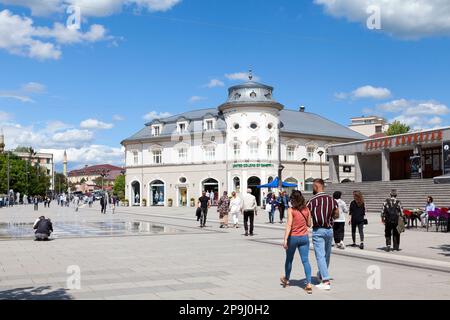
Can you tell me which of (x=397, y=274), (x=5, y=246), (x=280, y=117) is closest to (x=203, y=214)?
(x=5, y=246)

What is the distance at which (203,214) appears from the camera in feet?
83.8

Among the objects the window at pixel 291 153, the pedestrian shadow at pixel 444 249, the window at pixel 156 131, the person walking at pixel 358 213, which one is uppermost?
the window at pixel 156 131

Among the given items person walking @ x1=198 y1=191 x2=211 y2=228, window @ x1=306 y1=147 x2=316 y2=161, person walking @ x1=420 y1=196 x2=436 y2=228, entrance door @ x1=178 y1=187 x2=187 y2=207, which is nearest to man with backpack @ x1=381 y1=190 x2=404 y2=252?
person walking @ x1=420 y1=196 x2=436 y2=228

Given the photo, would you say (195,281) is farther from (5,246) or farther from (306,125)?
(306,125)

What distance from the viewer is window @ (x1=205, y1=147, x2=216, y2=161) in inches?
2552

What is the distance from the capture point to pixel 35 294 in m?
8.50

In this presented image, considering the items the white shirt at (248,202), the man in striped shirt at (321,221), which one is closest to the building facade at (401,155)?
the white shirt at (248,202)

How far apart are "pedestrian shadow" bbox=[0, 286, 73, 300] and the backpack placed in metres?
9.02

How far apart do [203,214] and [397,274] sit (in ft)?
51.3

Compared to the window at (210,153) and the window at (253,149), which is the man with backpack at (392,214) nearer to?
the window at (253,149)

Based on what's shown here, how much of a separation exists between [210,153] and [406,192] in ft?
106

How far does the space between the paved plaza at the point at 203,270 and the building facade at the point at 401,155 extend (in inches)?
917

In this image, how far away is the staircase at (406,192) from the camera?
32.4 metres
